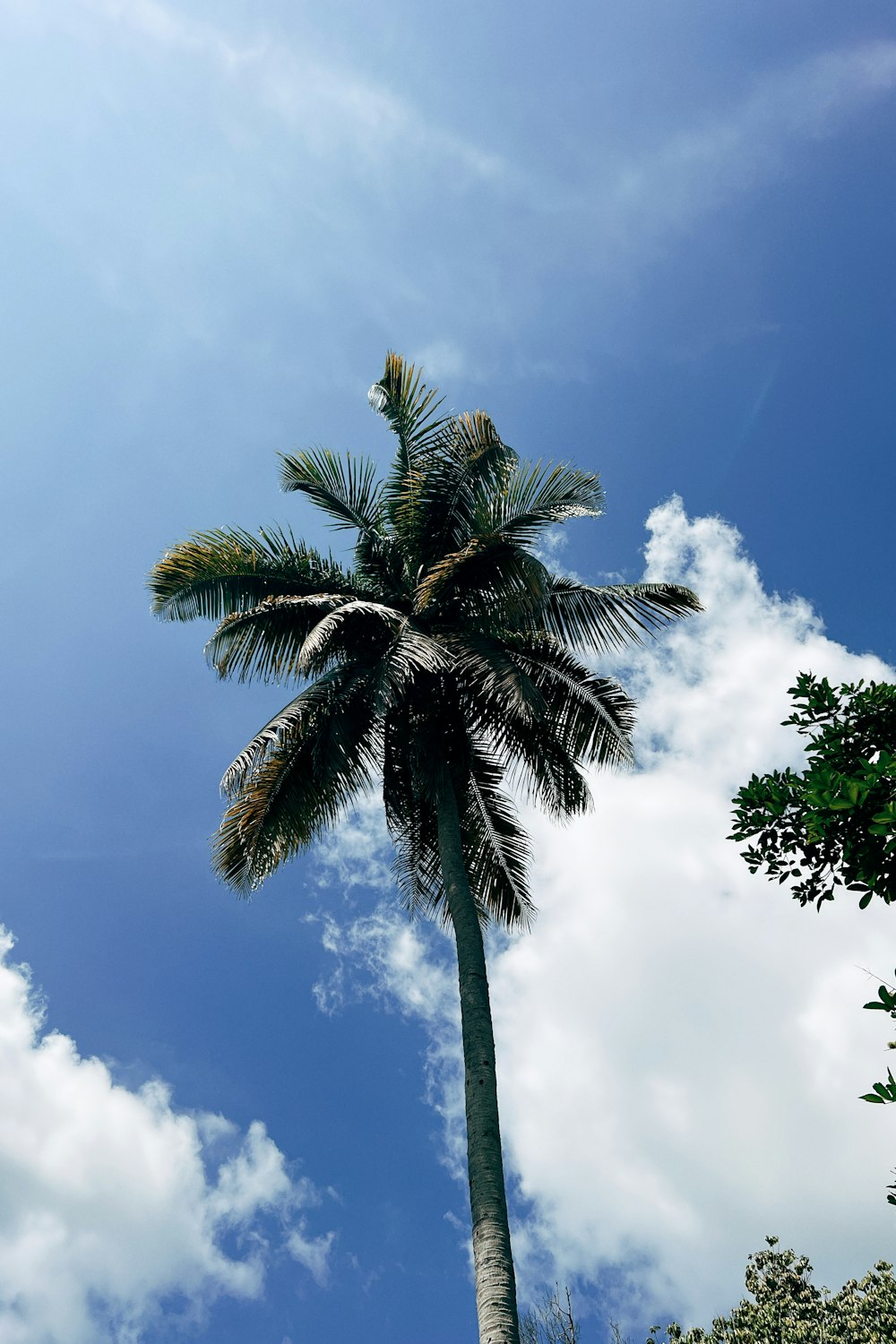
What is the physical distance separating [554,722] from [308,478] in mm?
5168

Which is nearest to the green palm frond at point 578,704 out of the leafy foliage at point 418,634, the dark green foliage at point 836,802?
the leafy foliage at point 418,634

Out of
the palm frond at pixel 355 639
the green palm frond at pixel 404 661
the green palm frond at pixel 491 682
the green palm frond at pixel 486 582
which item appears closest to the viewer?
the green palm frond at pixel 404 661

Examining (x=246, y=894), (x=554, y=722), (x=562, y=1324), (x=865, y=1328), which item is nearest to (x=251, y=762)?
(x=246, y=894)

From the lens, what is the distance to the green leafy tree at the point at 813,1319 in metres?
16.4

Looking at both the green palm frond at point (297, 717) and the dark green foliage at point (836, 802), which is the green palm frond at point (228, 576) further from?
the dark green foliage at point (836, 802)

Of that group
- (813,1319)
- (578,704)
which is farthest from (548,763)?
(813,1319)

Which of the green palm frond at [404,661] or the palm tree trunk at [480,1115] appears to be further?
the green palm frond at [404,661]

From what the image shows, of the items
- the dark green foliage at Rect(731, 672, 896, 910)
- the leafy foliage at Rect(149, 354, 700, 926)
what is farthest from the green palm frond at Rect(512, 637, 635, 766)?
the dark green foliage at Rect(731, 672, 896, 910)

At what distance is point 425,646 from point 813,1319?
16098 mm

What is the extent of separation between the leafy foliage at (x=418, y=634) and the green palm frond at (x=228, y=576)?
0.08 ft

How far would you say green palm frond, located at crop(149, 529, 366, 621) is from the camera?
12.9m

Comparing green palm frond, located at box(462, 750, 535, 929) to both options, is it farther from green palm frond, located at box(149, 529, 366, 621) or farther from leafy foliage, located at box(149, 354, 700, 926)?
green palm frond, located at box(149, 529, 366, 621)

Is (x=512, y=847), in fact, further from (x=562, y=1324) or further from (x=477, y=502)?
(x=562, y=1324)

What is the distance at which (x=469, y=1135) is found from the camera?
970 centimetres
